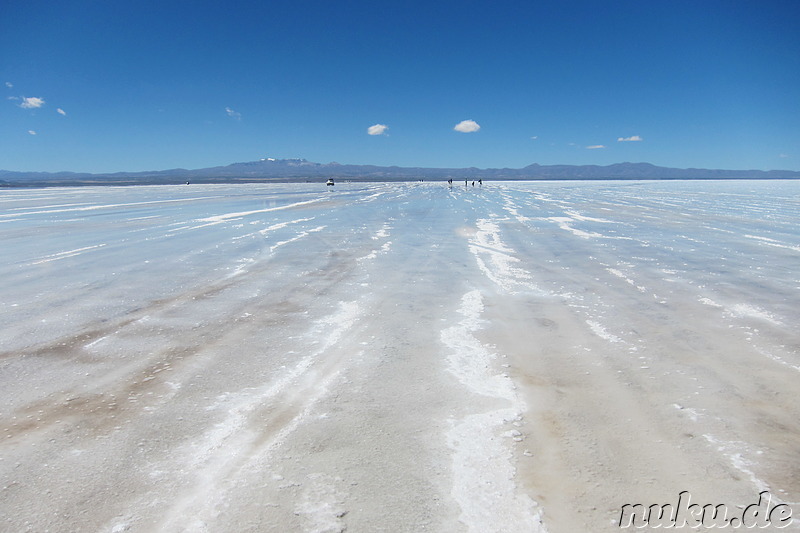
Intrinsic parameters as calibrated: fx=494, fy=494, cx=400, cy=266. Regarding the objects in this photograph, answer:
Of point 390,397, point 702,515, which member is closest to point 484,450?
point 390,397

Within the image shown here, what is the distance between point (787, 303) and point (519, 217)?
1295cm

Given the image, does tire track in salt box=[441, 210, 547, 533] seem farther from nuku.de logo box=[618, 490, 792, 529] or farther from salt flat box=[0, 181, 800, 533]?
nuku.de logo box=[618, 490, 792, 529]

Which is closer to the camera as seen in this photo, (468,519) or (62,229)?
(468,519)

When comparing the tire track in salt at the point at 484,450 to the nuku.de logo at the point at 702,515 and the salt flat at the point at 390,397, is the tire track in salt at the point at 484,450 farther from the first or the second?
the nuku.de logo at the point at 702,515

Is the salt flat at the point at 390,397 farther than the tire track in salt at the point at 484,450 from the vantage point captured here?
Yes

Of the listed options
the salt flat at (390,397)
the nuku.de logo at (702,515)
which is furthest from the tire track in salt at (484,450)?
the nuku.de logo at (702,515)

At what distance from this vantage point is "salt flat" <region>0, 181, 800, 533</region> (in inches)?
97.3

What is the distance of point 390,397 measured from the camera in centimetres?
363

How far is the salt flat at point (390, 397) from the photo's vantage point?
2.47 meters

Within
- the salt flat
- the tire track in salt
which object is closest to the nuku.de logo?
the salt flat

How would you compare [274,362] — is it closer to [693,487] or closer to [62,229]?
[693,487]

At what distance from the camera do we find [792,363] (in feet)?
13.8

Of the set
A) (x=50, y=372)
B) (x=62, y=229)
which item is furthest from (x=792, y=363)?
(x=62, y=229)

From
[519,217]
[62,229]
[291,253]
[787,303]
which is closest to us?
[787,303]
